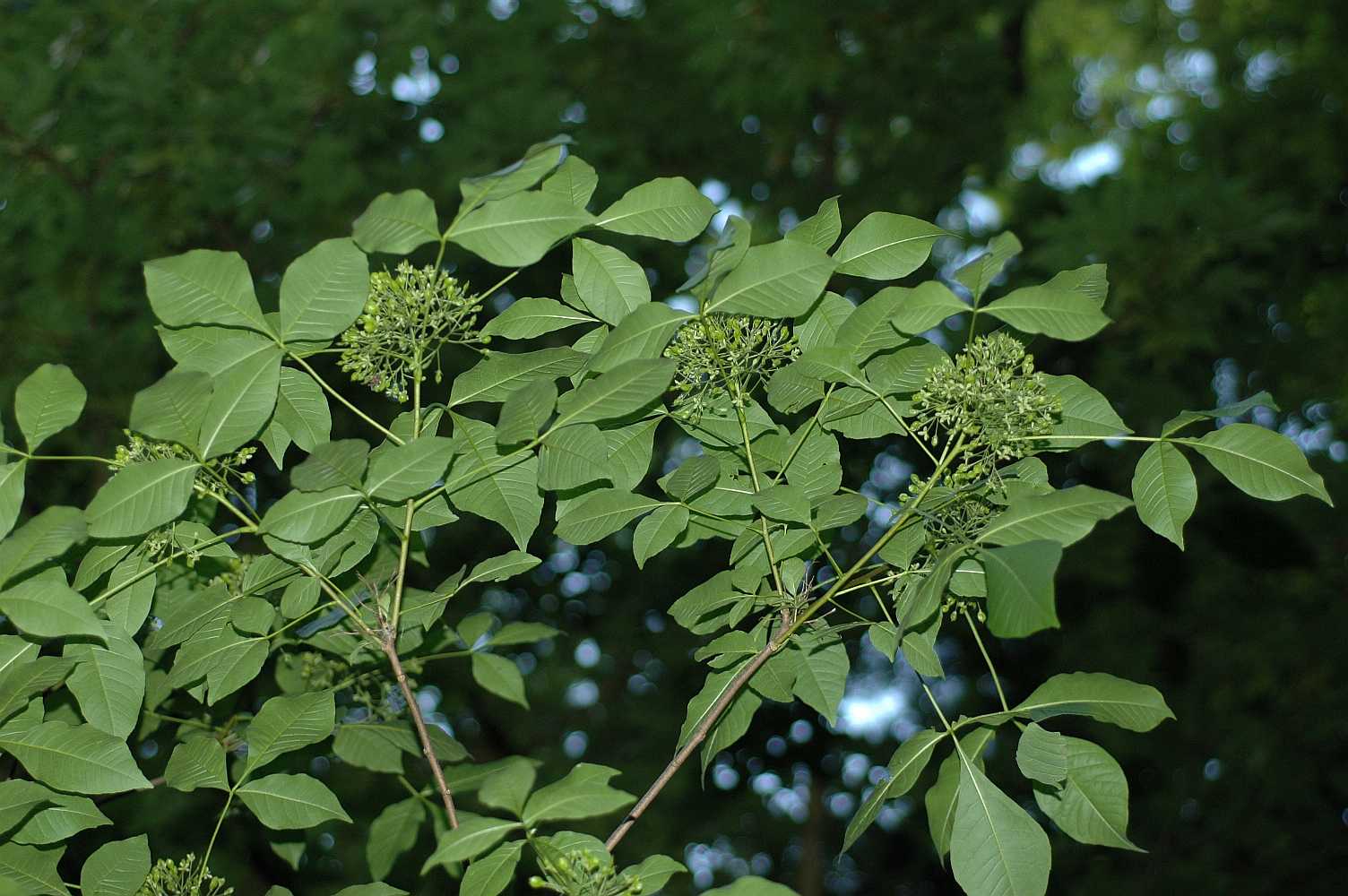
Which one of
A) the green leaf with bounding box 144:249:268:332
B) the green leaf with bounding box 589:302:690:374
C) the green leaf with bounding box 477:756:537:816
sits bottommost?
the green leaf with bounding box 477:756:537:816

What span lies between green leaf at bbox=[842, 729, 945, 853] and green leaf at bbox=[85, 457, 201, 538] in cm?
88

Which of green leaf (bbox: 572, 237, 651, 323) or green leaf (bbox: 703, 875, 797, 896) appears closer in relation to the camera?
green leaf (bbox: 703, 875, 797, 896)

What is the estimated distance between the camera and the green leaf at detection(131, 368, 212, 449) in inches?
51.1

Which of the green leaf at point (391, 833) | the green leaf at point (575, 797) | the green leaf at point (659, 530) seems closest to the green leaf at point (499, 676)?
the green leaf at point (391, 833)

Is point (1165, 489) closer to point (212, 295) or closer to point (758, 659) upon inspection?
point (758, 659)

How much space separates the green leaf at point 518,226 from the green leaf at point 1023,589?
60 centimetres

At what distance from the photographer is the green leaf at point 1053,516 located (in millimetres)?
1254

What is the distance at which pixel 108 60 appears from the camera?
5715 mm

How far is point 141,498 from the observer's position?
4.34ft

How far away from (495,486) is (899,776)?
2.08 ft

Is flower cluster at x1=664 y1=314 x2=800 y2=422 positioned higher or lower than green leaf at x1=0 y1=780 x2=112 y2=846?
higher

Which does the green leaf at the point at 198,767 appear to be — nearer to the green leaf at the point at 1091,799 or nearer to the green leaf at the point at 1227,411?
the green leaf at the point at 1091,799

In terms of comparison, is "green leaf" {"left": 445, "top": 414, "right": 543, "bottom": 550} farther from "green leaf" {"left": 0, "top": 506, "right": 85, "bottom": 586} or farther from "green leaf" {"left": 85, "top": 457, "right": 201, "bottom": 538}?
"green leaf" {"left": 0, "top": 506, "right": 85, "bottom": 586}

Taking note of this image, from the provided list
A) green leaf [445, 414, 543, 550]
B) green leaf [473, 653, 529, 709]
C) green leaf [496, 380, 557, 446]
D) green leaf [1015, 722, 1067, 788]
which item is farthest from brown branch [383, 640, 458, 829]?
green leaf [1015, 722, 1067, 788]
